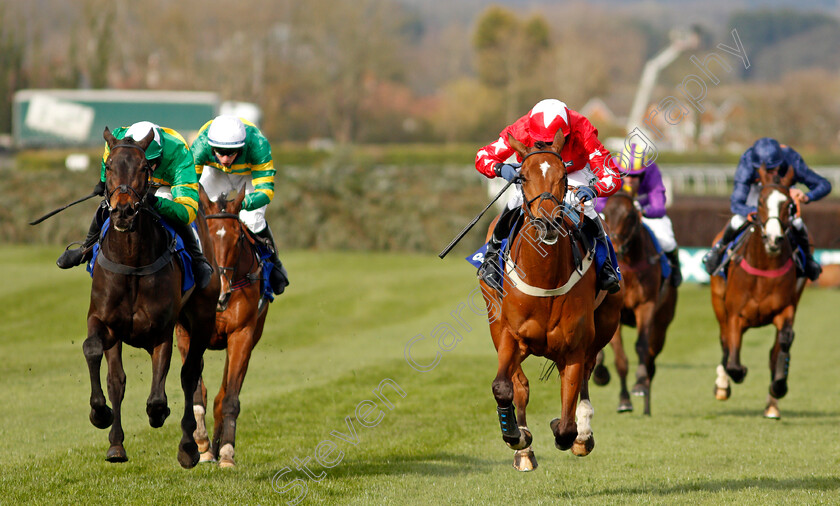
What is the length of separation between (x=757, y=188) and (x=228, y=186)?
4.52 metres

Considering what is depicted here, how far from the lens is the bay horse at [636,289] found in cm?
933

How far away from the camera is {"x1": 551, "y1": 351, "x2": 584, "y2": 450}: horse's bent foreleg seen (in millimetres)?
5711

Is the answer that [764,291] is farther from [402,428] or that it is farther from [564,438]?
[564,438]

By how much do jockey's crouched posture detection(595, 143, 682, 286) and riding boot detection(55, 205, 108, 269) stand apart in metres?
Result: 4.52

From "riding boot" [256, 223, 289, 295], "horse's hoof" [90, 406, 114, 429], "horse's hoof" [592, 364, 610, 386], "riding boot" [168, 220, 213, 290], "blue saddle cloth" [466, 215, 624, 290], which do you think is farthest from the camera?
"horse's hoof" [592, 364, 610, 386]

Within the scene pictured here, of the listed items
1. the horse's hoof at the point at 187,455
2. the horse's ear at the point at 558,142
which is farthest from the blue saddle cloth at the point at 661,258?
the horse's hoof at the point at 187,455

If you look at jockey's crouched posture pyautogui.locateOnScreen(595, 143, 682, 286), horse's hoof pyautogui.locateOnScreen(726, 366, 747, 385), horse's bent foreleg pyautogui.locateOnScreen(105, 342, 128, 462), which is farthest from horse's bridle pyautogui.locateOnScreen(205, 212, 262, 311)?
horse's hoof pyautogui.locateOnScreen(726, 366, 747, 385)

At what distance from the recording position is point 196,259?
6387 mm

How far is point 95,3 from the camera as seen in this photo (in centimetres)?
6012

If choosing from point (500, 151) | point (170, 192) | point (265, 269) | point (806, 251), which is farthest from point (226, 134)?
point (806, 251)

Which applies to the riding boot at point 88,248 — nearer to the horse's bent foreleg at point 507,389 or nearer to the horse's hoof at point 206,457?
the horse's hoof at point 206,457

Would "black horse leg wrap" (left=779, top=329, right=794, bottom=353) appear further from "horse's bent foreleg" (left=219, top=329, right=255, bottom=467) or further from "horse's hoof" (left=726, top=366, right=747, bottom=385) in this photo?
"horse's bent foreleg" (left=219, top=329, right=255, bottom=467)

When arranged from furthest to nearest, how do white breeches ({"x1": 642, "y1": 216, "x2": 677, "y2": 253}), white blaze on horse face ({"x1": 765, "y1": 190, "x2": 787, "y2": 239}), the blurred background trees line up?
1. the blurred background trees
2. white breeches ({"x1": 642, "y1": 216, "x2": 677, "y2": 253})
3. white blaze on horse face ({"x1": 765, "y1": 190, "x2": 787, "y2": 239})

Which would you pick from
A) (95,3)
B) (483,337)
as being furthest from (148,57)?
(483,337)
